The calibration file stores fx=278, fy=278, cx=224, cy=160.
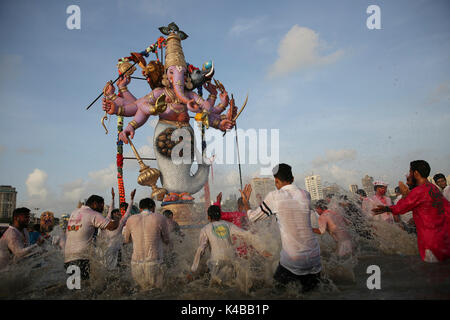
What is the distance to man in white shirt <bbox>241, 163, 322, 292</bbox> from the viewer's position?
2668 mm

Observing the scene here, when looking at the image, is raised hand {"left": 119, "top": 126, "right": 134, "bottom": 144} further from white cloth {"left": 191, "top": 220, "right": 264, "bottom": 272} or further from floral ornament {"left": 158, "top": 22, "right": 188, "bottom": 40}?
white cloth {"left": 191, "top": 220, "right": 264, "bottom": 272}

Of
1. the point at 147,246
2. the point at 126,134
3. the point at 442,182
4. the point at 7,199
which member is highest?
the point at 126,134

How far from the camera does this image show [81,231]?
12.3 ft

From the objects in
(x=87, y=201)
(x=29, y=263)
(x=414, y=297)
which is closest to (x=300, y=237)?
(x=414, y=297)

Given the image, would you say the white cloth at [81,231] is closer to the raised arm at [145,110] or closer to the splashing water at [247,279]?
the splashing water at [247,279]

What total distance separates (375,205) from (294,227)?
11.7ft

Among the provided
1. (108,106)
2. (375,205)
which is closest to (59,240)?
(108,106)

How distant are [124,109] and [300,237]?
6.92 metres

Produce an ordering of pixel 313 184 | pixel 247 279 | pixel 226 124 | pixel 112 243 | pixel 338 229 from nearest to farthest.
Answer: pixel 247 279 → pixel 338 229 → pixel 112 243 → pixel 226 124 → pixel 313 184

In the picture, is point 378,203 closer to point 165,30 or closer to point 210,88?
point 210,88

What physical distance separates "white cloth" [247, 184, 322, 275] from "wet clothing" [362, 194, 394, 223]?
3396 millimetres

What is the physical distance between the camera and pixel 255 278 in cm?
337

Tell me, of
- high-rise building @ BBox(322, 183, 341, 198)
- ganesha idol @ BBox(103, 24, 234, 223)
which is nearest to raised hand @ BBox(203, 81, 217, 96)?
ganesha idol @ BBox(103, 24, 234, 223)

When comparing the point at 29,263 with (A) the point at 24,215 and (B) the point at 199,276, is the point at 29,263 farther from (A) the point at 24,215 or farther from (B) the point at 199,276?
(B) the point at 199,276
